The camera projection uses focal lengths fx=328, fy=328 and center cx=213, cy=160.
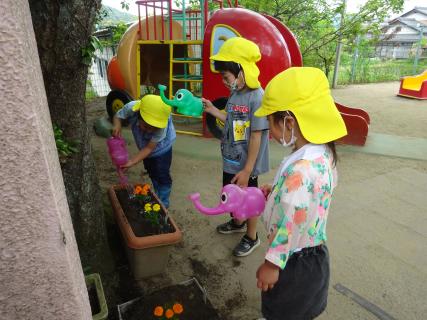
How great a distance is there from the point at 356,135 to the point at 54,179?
523cm

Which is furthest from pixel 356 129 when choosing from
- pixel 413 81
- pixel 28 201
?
pixel 413 81

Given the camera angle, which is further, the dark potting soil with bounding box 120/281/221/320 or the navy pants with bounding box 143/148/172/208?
the navy pants with bounding box 143/148/172/208

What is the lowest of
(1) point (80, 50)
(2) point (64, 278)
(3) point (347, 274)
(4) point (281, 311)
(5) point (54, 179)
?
(3) point (347, 274)

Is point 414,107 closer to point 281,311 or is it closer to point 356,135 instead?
point 356,135

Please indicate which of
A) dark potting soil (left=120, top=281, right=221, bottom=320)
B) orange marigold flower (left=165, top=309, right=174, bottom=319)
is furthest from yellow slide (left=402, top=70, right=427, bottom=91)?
orange marigold flower (left=165, top=309, right=174, bottom=319)

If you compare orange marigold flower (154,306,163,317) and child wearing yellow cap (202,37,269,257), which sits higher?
child wearing yellow cap (202,37,269,257)

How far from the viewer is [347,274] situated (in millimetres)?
2398

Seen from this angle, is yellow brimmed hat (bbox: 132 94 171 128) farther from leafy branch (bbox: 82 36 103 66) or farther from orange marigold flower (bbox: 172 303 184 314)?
orange marigold flower (bbox: 172 303 184 314)

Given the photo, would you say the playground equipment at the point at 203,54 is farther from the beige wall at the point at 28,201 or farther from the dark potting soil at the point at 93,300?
the beige wall at the point at 28,201

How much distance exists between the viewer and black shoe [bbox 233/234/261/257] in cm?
253

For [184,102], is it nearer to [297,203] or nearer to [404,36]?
[297,203]

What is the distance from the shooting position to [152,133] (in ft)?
8.26

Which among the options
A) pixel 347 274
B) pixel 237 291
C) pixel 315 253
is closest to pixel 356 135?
pixel 347 274

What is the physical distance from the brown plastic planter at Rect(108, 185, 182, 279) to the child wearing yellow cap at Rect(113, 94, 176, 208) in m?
0.53
